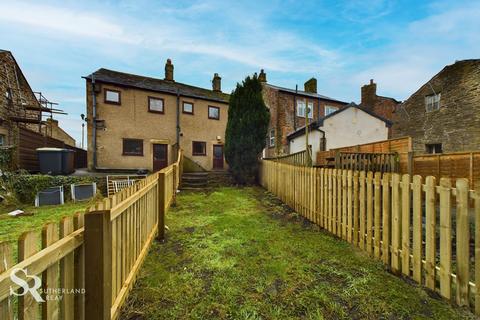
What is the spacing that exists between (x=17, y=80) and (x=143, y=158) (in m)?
12.3

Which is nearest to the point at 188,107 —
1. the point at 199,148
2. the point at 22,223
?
the point at 199,148

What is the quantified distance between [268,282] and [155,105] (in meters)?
15.8

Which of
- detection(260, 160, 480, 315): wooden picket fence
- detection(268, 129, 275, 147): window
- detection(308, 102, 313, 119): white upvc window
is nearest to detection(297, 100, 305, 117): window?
detection(308, 102, 313, 119): white upvc window

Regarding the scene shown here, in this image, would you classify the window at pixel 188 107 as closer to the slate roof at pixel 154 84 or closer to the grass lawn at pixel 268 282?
the slate roof at pixel 154 84

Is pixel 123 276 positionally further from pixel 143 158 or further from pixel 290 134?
pixel 290 134

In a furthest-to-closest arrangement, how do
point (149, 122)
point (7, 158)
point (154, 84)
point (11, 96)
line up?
point (154, 84) → point (149, 122) → point (11, 96) → point (7, 158)

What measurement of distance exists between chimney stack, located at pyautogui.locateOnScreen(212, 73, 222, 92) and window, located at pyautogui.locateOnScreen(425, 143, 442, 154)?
18067 mm

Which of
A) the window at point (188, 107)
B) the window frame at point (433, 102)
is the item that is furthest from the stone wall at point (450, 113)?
the window at point (188, 107)

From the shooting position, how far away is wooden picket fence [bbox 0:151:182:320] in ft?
3.48

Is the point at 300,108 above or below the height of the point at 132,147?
above

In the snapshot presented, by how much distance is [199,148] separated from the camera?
17.7m

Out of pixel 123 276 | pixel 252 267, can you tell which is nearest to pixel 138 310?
pixel 123 276

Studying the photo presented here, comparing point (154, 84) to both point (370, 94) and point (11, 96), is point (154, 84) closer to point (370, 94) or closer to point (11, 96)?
point (11, 96)

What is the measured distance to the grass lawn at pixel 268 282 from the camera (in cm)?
241
